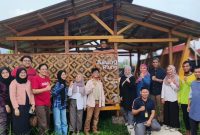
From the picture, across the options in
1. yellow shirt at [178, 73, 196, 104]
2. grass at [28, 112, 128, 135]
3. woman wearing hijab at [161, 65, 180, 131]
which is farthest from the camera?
grass at [28, 112, 128, 135]

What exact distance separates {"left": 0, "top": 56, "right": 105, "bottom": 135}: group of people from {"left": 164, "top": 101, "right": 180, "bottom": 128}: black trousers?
1619mm

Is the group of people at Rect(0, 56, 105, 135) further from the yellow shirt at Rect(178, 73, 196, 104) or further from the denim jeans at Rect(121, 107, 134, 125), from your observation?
the yellow shirt at Rect(178, 73, 196, 104)

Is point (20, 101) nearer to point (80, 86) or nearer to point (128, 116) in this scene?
point (80, 86)

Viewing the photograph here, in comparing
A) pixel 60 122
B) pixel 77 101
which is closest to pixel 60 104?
pixel 60 122

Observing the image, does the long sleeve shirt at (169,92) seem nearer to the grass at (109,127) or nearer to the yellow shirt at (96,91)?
the grass at (109,127)

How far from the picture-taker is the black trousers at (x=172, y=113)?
7.75 metres

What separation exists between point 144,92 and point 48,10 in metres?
3.55

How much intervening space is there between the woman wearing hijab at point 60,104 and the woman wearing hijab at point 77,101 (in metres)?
0.32

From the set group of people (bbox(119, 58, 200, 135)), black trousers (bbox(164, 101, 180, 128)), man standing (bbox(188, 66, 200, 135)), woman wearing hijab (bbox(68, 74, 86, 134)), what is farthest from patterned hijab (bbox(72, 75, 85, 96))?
man standing (bbox(188, 66, 200, 135))

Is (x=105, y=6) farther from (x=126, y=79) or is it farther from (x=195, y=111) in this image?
(x=195, y=111)

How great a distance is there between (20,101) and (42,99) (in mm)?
670

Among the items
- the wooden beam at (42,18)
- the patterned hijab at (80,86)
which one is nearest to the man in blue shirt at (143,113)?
the patterned hijab at (80,86)

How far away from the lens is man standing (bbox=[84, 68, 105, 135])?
8.12 meters

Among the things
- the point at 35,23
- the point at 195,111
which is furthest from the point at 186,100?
the point at 35,23
